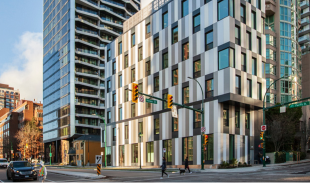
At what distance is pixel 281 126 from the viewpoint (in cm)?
5166

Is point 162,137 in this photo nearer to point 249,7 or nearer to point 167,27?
point 167,27

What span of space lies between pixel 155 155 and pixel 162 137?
3435 mm

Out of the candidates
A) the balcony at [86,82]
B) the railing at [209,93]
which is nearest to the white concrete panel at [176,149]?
the railing at [209,93]

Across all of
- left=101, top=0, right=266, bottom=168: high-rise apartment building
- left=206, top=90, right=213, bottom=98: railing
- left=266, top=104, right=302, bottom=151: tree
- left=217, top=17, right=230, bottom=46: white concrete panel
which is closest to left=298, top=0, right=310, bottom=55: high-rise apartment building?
left=266, top=104, right=302, bottom=151: tree

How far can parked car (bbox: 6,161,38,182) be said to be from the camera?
2453cm

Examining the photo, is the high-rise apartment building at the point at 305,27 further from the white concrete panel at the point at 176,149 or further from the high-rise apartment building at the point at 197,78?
the white concrete panel at the point at 176,149

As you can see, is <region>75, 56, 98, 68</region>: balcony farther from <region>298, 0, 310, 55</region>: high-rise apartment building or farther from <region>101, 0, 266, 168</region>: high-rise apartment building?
<region>298, 0, 310, 55</region>: high-rise apartment building

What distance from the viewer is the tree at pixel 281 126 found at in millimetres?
49719

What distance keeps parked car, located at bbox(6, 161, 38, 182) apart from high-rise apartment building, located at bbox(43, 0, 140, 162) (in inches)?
2677

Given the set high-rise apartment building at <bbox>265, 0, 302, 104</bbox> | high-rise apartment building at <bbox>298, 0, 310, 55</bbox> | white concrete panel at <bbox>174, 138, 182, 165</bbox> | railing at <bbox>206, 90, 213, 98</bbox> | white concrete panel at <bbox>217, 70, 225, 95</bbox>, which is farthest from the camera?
high-rise apartment building at <bbox>298, 0, 310, 55</bbox>

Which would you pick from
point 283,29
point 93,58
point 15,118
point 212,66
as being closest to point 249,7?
point 212,66

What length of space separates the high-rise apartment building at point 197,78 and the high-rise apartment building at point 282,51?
91.8 feet

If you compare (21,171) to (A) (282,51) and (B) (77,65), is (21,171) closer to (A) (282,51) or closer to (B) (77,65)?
(A) (282,51)

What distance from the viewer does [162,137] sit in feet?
166
